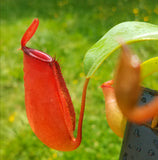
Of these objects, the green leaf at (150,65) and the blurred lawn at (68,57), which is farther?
the blurred lawn at (68,57)

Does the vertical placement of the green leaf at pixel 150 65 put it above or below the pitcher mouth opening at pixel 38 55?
below

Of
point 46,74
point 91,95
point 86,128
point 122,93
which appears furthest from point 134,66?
point 91,95

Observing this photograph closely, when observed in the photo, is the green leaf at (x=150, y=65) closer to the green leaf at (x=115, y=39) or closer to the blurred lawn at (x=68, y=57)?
the green leaf at (x=115, y=39)

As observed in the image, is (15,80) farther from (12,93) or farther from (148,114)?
(148,114)

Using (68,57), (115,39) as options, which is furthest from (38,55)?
(68,57)

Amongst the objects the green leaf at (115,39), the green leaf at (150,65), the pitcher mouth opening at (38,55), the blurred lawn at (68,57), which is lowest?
the blurred lawn at (68,57)

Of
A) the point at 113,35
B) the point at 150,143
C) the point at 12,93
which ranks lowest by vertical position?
the point at 12,93

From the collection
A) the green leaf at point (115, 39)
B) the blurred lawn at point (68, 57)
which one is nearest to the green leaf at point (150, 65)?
the green leaf at point (115, 39)

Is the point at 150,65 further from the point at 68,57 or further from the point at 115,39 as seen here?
the point at 68,57
